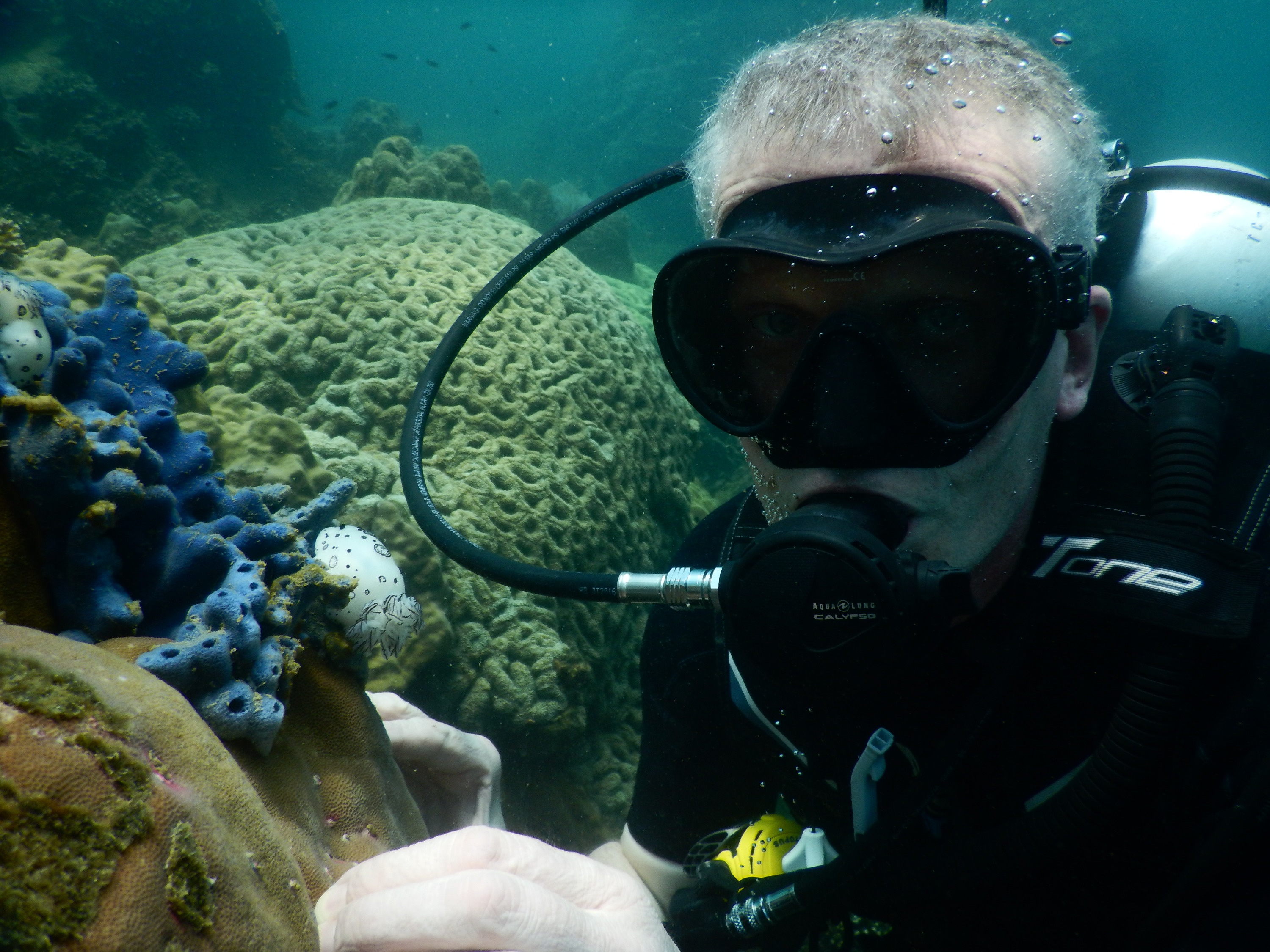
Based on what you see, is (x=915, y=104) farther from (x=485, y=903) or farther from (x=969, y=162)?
(x=485, y=903)

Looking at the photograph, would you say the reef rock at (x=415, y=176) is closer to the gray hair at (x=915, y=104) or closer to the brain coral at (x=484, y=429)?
the brain coral at (x=484, y=429)

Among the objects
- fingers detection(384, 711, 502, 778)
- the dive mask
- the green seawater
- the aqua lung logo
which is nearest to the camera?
the aqua lung logo

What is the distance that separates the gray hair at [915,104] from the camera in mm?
1368

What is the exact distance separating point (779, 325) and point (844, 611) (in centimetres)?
70

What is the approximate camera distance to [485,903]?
0.88 meters

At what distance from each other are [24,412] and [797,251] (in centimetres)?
156

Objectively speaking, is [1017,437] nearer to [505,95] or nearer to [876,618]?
[876,618]

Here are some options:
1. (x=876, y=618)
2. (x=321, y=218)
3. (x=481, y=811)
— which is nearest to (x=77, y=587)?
(x=481, y=811)

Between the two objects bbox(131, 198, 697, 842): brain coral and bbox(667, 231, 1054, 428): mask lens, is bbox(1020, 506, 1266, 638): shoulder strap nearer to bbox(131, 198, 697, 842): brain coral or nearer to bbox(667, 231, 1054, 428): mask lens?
bbox(667, 231, 1054, 428): mask lens

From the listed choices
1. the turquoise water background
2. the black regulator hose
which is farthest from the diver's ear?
the turquoise water background

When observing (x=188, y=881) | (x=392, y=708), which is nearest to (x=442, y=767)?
(x=392, y=708)

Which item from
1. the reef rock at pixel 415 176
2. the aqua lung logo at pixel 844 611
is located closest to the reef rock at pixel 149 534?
the aqua lung logo at pixel 844 611

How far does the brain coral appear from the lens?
3.32m

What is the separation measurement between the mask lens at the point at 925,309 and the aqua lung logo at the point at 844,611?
45 cm
